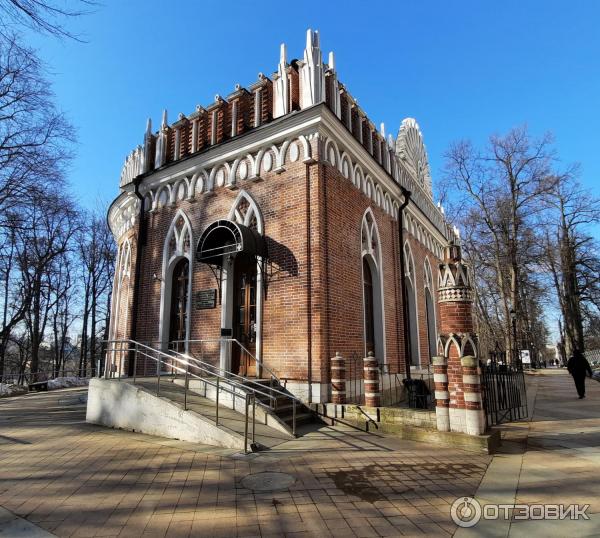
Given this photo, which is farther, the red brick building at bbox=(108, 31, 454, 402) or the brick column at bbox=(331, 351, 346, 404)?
the red brick building at bbox=(108, 31, 454, 402)

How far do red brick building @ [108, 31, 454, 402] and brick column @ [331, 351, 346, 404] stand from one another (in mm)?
213

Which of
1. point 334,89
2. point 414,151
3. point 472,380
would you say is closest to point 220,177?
point 334,89

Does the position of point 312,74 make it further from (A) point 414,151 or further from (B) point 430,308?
(B) point 430,308

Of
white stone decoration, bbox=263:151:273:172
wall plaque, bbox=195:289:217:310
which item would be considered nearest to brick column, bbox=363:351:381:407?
wall plaque, bbox=195:289:217:310

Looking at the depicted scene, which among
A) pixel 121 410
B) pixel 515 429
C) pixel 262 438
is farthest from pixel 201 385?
pixel 515 429

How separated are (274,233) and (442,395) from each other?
4.95 m

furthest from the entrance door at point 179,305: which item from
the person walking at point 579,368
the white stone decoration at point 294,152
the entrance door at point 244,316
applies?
the person walking at point 579,368

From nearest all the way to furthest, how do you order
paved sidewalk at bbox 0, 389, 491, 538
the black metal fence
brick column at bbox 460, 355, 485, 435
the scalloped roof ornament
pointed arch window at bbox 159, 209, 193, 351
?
paved sidewalk at bbox 0, 389, 491, 538 < brick column at bbox 460, 355, 485, 435 < the black metal fence < pointed arch window at bbox 159, 209, 193, 351 < the scalloped roof ornament

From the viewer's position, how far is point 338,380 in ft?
25.3

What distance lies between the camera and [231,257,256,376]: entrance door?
9328 mm

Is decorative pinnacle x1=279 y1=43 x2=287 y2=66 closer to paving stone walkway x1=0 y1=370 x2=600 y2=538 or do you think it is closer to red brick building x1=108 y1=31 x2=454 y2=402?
red brick building x1=108 y1=31 x2=454 y2=402

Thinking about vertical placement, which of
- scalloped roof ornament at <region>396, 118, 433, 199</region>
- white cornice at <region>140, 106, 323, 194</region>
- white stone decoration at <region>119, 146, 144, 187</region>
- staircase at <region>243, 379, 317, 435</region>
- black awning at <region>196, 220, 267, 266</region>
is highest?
scalloped roof ornament at <region>396, 118, 433, 199</region>

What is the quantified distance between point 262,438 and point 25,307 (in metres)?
23.9

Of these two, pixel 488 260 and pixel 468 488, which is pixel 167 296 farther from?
pixel 488 260
